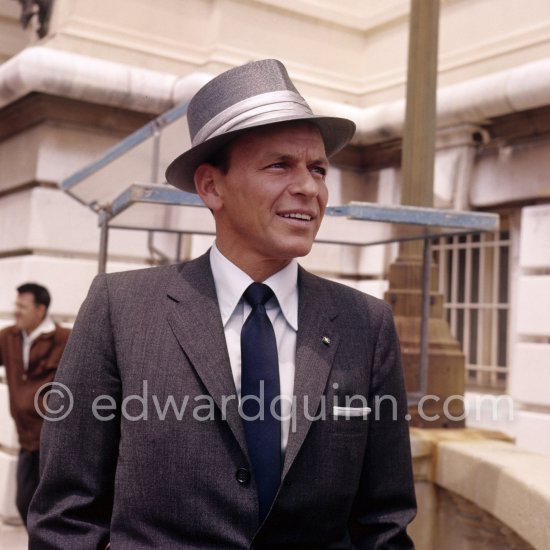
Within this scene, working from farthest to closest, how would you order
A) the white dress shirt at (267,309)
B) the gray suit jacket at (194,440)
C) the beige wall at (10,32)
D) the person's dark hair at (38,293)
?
the beige wall at (10,32), the person's dark hair at (38,293), the white dress shirt at (267,309), the gray suit jacket at (194,440)

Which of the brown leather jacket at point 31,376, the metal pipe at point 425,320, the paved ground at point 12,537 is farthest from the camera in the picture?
the paved ground at point 12,537

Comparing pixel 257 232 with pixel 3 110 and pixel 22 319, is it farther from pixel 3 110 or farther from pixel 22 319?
pixel 3 110

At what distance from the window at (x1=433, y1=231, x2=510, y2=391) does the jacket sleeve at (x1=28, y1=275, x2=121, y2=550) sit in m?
6.85

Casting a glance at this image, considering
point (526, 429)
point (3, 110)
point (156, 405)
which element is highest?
point (3, 110)

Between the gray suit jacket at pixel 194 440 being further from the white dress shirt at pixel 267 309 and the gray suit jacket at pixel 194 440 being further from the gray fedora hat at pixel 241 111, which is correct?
the gray fedora hat at pixel 241 111

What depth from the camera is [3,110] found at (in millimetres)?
8516

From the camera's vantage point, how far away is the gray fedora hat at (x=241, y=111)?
2092 mm

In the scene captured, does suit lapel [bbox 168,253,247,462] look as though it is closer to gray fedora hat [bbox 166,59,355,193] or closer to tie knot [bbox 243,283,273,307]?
tie knot [bbox 243,283,273,307]

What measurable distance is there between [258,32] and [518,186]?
3094 mm

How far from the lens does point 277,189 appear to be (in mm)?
2072

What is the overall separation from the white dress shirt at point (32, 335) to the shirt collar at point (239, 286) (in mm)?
4838

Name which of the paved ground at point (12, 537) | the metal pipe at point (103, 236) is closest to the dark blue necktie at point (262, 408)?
the metal pipe at point (103, 236)

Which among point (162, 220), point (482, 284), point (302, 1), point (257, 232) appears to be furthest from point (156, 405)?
point (302, 1)

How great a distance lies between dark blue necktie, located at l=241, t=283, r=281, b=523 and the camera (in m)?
2.05
